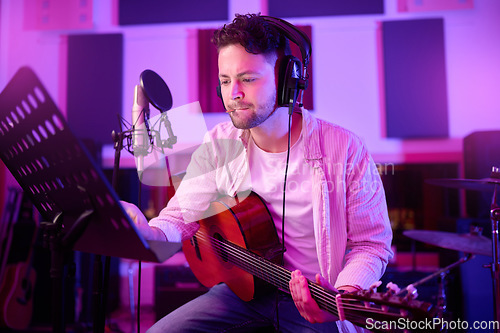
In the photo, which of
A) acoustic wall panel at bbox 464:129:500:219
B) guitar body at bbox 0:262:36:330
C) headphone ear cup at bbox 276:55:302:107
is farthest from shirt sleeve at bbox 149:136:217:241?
acoustic wall panel at bbox 464:129:500:219

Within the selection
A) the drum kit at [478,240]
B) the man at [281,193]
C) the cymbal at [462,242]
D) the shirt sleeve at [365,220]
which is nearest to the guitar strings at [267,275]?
the man at [281,193]

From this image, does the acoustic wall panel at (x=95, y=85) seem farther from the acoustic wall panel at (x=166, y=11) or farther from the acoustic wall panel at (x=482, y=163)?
the acoustic wall panel at (x=482, y=163)

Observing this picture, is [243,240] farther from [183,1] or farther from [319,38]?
[183,1]

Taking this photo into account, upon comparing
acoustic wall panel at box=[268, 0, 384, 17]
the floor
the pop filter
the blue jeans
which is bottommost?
the floor

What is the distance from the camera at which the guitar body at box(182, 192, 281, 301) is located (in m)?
1.73

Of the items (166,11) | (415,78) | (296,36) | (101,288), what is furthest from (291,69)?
(166,11)

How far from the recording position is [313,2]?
3.99m

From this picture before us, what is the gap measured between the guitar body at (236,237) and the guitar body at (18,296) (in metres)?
1.98

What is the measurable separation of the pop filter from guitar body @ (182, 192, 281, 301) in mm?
526

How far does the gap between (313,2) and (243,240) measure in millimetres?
3014

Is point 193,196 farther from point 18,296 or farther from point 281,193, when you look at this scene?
point 18,296

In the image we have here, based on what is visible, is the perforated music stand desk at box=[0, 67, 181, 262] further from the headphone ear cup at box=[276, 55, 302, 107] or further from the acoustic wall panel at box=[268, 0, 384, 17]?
the acoustic wall panel at box=[268, 0, 384, 17]

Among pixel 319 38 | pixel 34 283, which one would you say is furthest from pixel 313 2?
pixel 34 283

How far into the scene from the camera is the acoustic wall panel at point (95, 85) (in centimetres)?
414
